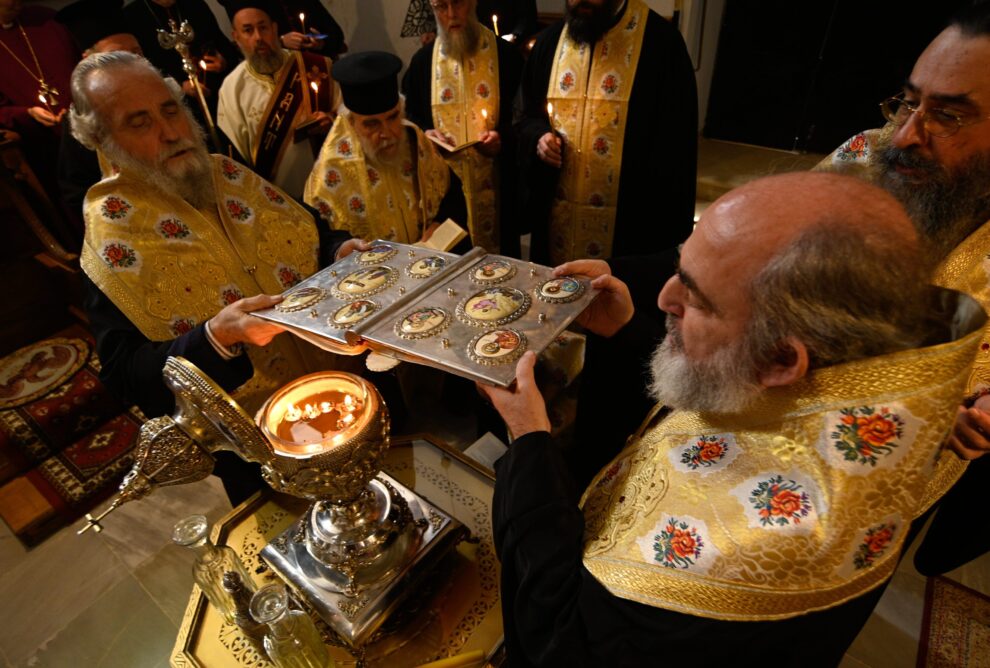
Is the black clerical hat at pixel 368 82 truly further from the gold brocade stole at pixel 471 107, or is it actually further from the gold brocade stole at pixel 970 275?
the gold brocade stole at pixel 970 275

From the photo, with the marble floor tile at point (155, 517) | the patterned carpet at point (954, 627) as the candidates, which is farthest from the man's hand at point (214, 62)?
the patterned carpet at point (954, 627)

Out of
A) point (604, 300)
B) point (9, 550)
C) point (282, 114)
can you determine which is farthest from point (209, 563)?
point (282, 114)

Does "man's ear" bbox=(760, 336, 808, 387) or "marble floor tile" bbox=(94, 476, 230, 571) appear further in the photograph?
"marble floor tile" bbox=(94, 476, 230, 571)

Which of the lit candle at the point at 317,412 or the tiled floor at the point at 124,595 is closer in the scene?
the lit candle at the point at 317,412

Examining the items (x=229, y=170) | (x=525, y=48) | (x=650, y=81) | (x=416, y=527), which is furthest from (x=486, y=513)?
(x=525, y=48)

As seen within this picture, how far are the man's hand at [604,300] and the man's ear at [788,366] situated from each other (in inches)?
27.4

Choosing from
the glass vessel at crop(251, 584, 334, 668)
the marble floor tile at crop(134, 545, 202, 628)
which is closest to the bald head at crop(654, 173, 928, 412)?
the glass vessel at crop(251, 584, 334, 668)

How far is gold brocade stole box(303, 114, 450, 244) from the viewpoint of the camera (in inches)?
109

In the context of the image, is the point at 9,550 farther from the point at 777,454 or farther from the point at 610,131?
the point at 610,131

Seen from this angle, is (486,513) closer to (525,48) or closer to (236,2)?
(236,2)

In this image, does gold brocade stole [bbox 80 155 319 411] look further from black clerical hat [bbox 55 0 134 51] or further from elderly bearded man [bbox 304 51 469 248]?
black clerical hat [bbox 55 0 134 51]

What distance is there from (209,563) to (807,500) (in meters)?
1.54

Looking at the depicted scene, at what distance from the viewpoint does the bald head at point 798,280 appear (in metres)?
0.87

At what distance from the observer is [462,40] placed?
357 centimetres
